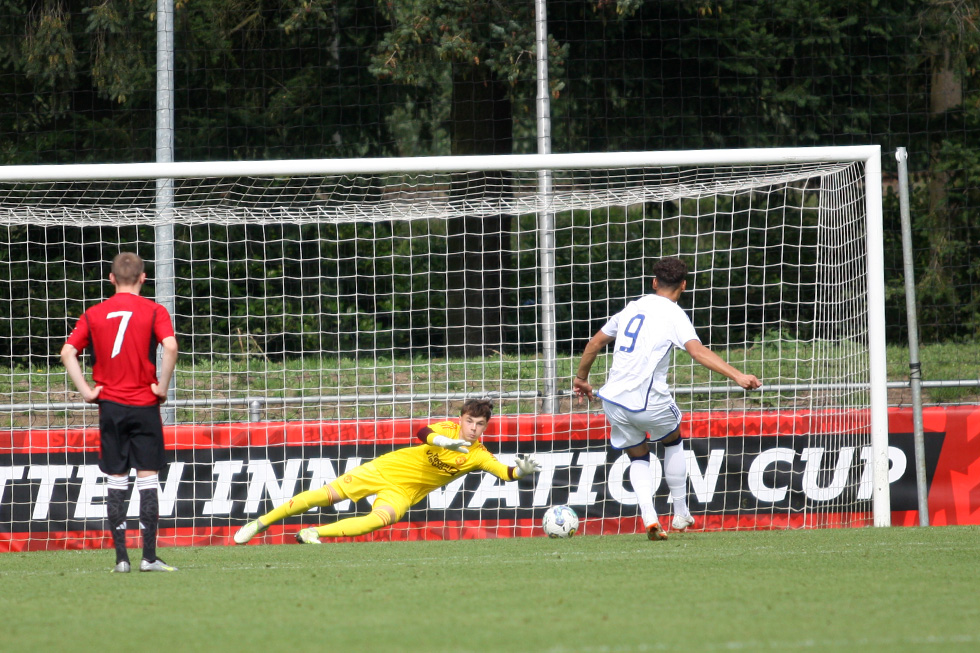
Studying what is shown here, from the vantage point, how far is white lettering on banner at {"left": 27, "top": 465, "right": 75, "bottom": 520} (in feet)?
25.7

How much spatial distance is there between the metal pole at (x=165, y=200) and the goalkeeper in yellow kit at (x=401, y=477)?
169cm

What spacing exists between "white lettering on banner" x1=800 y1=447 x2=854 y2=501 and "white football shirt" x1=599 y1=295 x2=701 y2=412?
6.23 ft

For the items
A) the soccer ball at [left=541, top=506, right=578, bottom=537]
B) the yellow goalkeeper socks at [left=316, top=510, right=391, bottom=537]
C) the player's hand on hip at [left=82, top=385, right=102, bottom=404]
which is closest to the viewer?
the player's hand on hip at [left=82, top=385, right=102, bottom=404]

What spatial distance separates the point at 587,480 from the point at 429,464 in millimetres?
1449

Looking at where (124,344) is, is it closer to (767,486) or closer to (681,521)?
(681,521)

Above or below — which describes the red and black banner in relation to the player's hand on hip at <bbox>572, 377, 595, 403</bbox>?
below

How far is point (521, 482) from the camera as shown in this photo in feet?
26.1

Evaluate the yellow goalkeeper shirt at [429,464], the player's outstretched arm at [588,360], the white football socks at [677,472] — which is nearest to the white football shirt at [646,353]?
the player's outstretched arm at [588,360]

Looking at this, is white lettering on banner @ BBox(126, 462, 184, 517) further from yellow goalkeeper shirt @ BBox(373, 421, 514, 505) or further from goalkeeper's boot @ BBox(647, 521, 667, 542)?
goalkeeper's boot @ BBox(647, 521, 667, 542)

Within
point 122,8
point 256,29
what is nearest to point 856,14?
point 256,29

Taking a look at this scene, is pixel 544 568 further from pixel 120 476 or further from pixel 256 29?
pixel 256 29

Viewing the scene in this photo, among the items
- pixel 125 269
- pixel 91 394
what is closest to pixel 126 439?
pixel 91 394

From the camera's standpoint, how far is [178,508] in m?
7.88

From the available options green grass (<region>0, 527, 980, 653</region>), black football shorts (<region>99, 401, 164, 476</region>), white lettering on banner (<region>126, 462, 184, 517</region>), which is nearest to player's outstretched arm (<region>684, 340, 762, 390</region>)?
green grass (<region>0, 527, 980, 653</region>)
